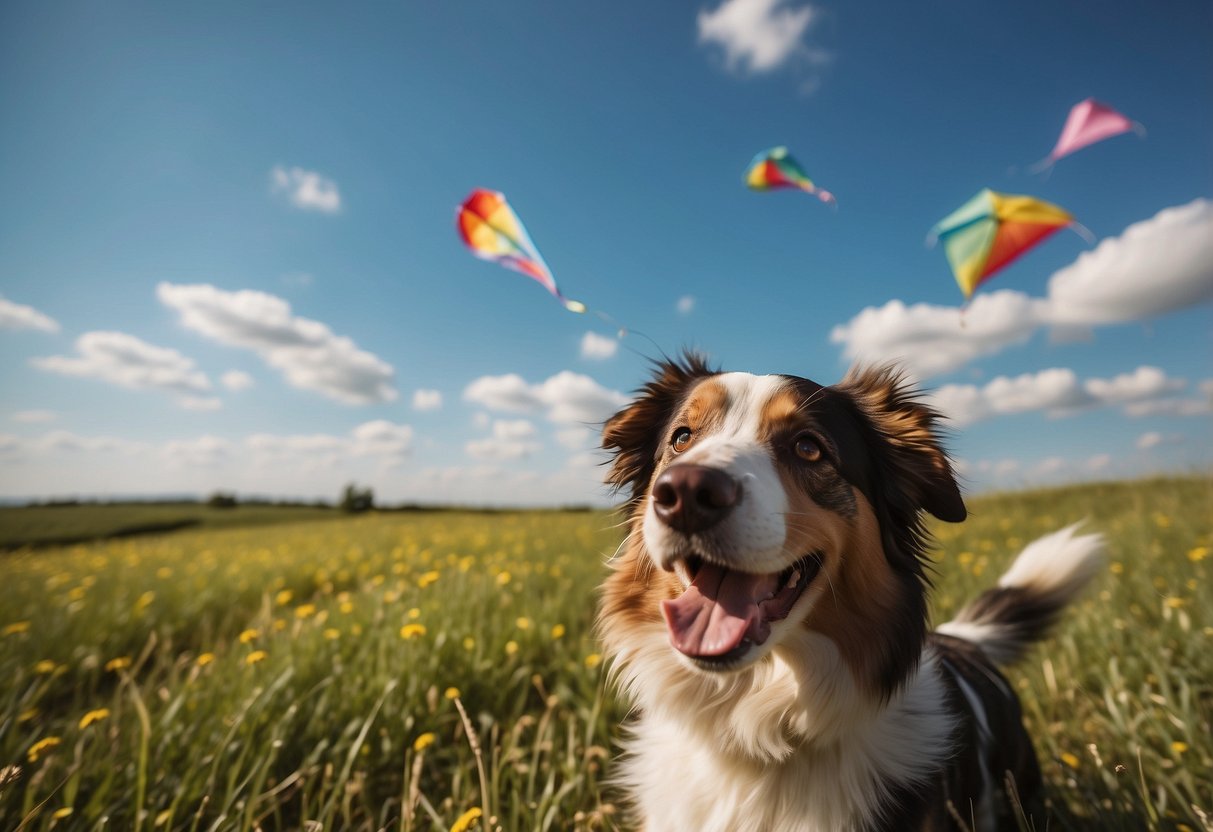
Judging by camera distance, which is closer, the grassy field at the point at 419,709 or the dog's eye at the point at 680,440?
the grassy field at the point at 419,709

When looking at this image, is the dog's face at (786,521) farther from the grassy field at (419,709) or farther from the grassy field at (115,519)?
the grassy field at (115,519)

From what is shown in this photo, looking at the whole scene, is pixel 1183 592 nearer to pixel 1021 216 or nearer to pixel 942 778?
pixel 1021 216

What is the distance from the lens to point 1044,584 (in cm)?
344

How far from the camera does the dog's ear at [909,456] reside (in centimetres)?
243

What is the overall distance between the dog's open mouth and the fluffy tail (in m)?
1.92

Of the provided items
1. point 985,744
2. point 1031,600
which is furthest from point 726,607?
point 1031,600

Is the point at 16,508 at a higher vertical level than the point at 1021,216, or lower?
lower

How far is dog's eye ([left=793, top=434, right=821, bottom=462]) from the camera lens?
2330mm

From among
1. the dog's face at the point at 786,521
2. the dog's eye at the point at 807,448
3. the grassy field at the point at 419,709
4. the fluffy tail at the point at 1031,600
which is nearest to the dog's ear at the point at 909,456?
the dog's face at the point at 786,521

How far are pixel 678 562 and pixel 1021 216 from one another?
355cm

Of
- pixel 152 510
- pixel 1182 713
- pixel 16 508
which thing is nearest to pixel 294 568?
pixel 1182 713

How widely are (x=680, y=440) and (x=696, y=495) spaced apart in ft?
2.58

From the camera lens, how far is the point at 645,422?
10.1 feet

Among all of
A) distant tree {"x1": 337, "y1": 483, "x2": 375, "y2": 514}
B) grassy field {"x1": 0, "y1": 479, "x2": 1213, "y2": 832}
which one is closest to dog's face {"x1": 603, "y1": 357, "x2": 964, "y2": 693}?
grassy field {"x1": 0, "y1": 479, "x2": 1213, "y2": 832}
